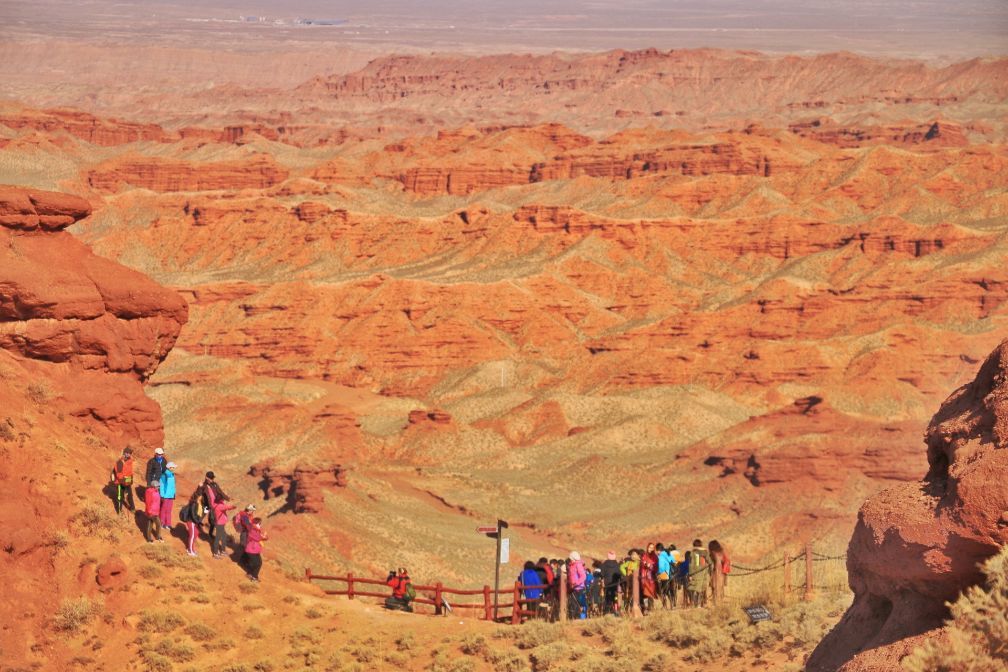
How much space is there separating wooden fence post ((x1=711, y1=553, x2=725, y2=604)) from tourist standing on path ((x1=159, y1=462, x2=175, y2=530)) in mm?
7594

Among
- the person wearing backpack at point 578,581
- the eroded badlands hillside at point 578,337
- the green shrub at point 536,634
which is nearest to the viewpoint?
the green shrub at point 536,634

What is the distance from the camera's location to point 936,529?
1455 cm

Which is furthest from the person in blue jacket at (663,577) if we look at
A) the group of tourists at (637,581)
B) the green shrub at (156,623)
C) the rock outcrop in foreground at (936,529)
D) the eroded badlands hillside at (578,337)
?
the eroded badlands hillside at (578,337)

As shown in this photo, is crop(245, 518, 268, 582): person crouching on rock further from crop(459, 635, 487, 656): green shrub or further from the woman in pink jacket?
crop(459, 635, 487, 656): green shrub

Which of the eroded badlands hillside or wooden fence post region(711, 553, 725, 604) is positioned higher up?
wooden fence post region(711, 553, 725, 604)

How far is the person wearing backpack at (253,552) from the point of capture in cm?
2633

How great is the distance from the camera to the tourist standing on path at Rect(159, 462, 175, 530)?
25750 millimetres

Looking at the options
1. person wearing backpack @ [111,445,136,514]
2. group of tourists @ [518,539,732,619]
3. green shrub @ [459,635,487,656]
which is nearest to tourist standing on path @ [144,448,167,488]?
person wearing backpack @ [111,445,136,514]

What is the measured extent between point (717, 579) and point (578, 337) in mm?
95277

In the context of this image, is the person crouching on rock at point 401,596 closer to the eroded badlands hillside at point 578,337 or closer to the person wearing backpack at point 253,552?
the person wearing backpack at point 253,552

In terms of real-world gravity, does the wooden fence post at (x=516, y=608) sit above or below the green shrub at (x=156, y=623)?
below

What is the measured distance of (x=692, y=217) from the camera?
158125mm

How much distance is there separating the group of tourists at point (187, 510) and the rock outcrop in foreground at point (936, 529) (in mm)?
12364

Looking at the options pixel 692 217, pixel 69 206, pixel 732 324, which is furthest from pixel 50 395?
pixel 692 217
